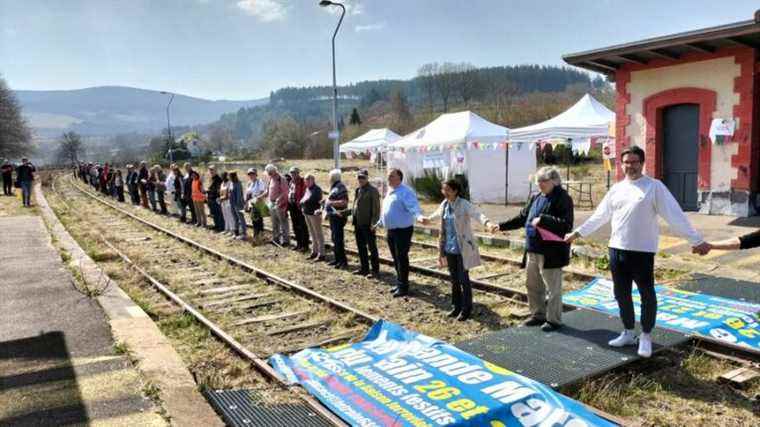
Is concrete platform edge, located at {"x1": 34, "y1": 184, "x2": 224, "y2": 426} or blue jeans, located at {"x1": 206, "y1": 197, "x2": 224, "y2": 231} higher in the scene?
blue jeans, located at {"x1": 206, "y1": 197, "x2": 224, "y2": 231}

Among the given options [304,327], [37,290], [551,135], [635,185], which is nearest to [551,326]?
[635,185]

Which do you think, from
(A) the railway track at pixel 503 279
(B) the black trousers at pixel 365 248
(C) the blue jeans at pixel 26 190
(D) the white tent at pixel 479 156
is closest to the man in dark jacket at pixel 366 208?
(B) the black trousers at pixel 365 248

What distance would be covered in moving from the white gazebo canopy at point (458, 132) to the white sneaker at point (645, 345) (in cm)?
1443

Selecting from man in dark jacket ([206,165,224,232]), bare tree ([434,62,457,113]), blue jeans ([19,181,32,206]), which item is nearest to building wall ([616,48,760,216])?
man in dark jacket ([206,165,224,232])

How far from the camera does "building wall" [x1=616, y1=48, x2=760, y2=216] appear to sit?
13508mm

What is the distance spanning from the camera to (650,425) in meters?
4.43

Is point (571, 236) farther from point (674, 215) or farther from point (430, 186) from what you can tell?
point (430, 186)

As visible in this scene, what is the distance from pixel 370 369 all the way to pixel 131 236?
1344 cm

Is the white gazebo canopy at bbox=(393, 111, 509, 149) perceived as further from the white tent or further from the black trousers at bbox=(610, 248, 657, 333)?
the black trousers at bbox=(610, 248, 657, 333)

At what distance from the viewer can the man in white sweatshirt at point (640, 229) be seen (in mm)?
5301

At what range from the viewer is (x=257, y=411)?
4832 millimetres

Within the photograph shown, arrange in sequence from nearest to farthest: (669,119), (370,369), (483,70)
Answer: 1. (370,369)
2. (669,119)
3. (483,70)

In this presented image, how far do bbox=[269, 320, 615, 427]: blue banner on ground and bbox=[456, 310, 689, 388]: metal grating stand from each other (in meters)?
0.34

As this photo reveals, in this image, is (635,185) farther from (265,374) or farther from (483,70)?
(483,70)
